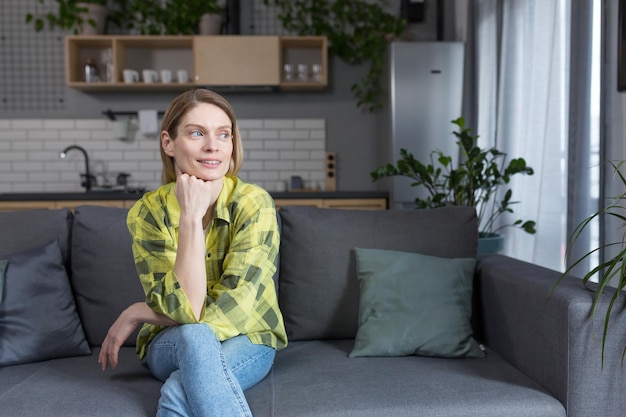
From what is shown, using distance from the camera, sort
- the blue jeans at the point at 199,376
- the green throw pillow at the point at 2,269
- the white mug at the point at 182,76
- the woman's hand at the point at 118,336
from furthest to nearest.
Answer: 1. the white mug at the point at 182,76
2. the green throw pillow at the point at 2,269
3. the woman's hand at the point at 118,336
4. the blue jeans at the point at 199,376

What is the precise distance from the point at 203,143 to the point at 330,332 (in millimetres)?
813

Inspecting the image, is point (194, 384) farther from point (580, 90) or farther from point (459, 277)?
point (580, 90)

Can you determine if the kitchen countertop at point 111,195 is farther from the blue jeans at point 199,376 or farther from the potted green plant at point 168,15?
the blue jeans at point 199,376

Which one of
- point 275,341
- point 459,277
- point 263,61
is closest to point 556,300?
point 459,277

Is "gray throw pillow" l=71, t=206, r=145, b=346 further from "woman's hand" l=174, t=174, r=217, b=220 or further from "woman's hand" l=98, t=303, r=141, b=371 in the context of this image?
"woman's hand" l=174, t=174, r=217, b=220

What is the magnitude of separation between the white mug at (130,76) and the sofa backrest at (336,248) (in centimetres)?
298

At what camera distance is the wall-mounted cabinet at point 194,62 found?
4707 millimetres

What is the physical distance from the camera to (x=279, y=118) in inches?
203

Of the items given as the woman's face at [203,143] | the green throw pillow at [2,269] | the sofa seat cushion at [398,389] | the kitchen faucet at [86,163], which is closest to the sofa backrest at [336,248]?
the sofa seat cushion at [398,389]

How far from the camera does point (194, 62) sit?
4754 mm

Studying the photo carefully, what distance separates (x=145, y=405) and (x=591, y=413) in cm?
114

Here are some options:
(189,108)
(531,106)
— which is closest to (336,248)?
(189,108)

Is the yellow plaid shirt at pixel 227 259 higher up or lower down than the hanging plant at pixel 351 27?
A: lower down

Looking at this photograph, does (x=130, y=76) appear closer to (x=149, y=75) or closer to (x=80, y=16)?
(x=149, y=75)
